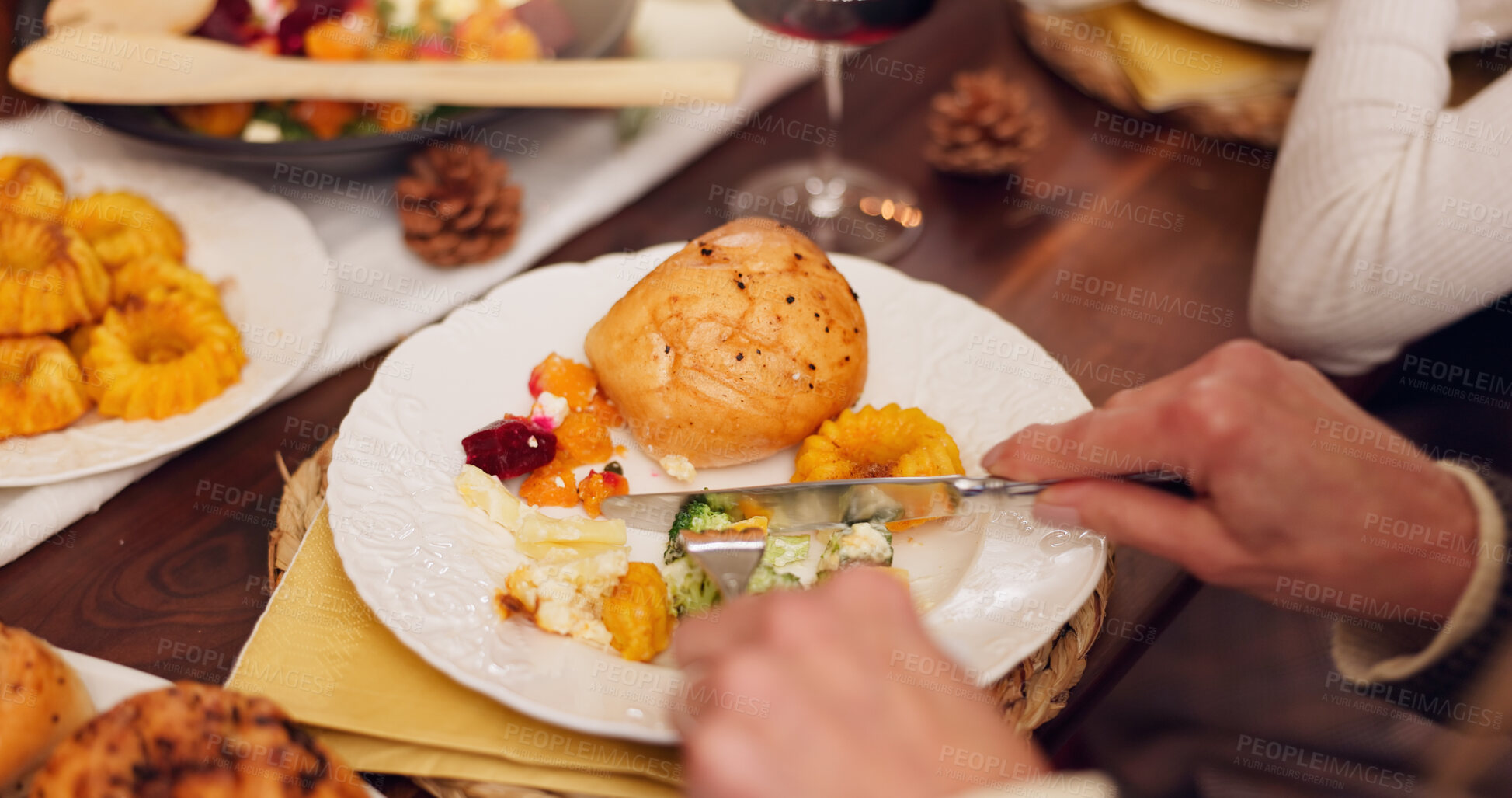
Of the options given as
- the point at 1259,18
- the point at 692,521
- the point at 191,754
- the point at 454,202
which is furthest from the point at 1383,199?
the point at 191,754

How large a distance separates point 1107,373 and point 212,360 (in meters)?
1.17

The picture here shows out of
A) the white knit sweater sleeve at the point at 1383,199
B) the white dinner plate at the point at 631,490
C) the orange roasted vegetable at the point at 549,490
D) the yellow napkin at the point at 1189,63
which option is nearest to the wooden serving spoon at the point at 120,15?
the white dinner plate at the point at 631,490

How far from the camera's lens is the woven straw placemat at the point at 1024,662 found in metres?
0.89

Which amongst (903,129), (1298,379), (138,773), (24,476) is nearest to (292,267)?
(24,476)

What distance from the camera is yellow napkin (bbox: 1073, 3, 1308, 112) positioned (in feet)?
5.32

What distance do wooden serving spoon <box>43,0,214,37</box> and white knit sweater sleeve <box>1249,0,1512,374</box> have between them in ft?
5.46

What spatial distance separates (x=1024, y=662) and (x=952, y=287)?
67cm

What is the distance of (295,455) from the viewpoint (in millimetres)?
Result: 1245

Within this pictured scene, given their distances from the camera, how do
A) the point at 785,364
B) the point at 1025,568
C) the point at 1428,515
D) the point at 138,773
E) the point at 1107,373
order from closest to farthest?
the point at 138,773 → the point at 1428,515 → the point at 1025,568 → the point at 785,364 → the point at 1107,373

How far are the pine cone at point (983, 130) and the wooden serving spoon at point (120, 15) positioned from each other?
48.3 inches

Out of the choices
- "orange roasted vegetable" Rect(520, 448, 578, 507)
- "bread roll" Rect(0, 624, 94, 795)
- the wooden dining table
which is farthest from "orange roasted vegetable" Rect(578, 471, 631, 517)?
"bread roll" Rect(0, 624, 94, 795)

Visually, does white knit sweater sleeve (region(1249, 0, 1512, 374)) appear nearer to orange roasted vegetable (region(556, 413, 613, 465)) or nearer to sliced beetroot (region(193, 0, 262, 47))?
orange roasted vegetable (region(556, 413, 613, 465))

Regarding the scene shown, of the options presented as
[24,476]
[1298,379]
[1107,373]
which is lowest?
[1107,373]

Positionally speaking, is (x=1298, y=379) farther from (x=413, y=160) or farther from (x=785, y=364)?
(x=413, y=160)
